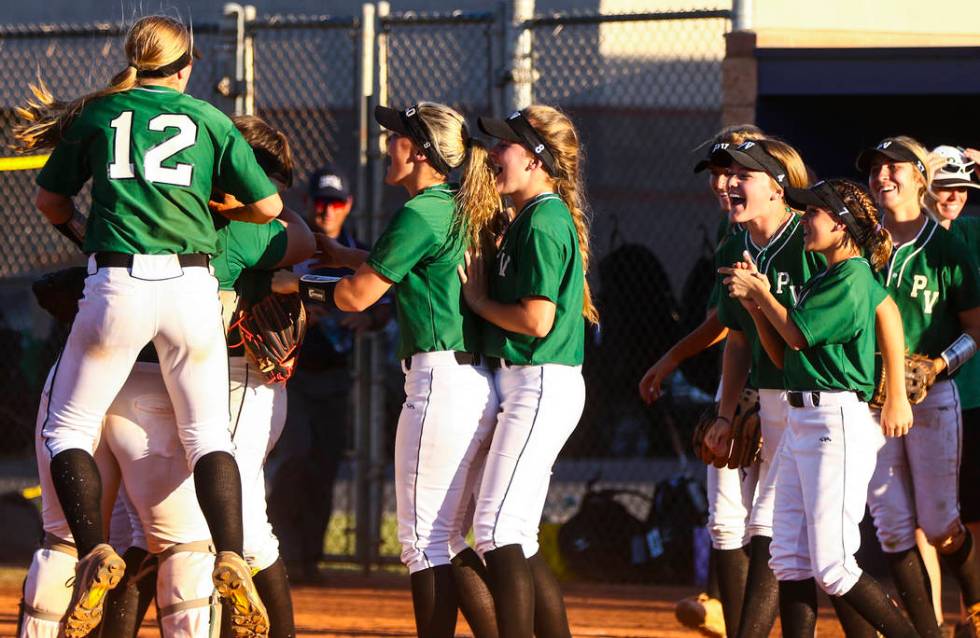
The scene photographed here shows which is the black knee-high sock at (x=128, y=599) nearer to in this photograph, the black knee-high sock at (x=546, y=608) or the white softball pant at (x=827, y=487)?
the black knee-high sock at (x=546, y=608)

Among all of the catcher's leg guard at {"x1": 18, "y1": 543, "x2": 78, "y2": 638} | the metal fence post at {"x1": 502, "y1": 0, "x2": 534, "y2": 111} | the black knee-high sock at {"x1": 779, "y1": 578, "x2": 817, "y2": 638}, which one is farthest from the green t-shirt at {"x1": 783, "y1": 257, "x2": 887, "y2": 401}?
the metal fence post at {"x1": 502, "y1": 0, "x2": 534, "y2": 111}

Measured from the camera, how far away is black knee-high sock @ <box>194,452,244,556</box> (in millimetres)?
4207

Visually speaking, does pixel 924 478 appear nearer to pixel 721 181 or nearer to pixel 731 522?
pixel 731 522

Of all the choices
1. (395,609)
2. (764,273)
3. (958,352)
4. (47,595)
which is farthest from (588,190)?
(47,595)

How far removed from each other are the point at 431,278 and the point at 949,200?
2.36 m

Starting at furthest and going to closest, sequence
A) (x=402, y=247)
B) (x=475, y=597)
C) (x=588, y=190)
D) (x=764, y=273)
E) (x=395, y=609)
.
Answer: (x=588, y=190)
(x=395, y=609)
(x=764, y=273)
(x=475, y=597)
(x=402, y=247)

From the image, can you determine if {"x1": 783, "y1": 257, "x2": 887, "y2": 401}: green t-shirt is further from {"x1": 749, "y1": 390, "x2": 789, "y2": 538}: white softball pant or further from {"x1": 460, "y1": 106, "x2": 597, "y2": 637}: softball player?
{"x1": 460, "y1": 106, "x2": 597, "y2": 637}: softball player

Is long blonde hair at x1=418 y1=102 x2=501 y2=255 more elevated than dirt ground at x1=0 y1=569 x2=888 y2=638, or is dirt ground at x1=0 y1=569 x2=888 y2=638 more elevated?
long blonde hair at x1=418 y1=102 x2=501 y2=255

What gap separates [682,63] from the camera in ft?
34.0

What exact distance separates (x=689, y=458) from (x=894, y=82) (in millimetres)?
2263

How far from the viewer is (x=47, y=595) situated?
437 centimetres

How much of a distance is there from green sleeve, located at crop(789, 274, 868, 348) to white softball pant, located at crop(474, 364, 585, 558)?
768 millimetres

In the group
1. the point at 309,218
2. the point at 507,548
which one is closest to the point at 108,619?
the point at 507,548

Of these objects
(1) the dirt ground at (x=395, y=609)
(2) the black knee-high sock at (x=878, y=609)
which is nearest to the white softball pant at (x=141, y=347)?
(2) the black knee-high sock at (x=878, y=609)
